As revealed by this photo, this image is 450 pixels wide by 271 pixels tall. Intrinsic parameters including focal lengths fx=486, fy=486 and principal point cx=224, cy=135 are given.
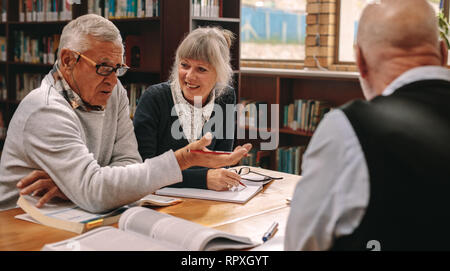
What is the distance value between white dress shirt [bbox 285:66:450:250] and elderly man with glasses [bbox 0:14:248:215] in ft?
2.25

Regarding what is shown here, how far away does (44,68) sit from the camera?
17.0ft

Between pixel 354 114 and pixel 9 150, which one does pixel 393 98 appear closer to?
pixel 354 114

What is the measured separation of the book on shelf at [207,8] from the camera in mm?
3568

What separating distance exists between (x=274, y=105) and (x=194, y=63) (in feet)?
7.87

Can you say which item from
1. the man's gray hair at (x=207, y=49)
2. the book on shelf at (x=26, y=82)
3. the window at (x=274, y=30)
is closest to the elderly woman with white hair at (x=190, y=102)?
the man's gray hair at (x=207, y=49)

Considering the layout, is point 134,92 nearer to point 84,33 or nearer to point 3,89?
point 3,89

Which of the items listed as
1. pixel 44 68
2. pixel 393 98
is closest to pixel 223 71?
pixel 393 98

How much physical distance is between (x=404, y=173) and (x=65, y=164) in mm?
1050

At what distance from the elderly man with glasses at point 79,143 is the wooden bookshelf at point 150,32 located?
1.78 meters

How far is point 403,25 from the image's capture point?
107 centimetres

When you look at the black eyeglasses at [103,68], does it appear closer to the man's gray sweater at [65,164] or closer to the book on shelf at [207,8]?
the man's gray sweater at [65,164]

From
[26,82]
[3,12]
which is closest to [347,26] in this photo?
[26,82]

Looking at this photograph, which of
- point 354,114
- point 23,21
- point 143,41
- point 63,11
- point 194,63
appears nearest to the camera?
point 354,114

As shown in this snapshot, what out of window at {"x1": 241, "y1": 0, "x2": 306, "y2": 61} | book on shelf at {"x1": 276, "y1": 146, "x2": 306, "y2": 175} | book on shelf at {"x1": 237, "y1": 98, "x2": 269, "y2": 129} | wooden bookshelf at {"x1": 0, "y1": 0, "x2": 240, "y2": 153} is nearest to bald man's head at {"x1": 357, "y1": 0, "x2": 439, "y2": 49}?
wooden bookshelf at {"x1": 0, "y1": 0, "x2": 240, "y2": 153}
